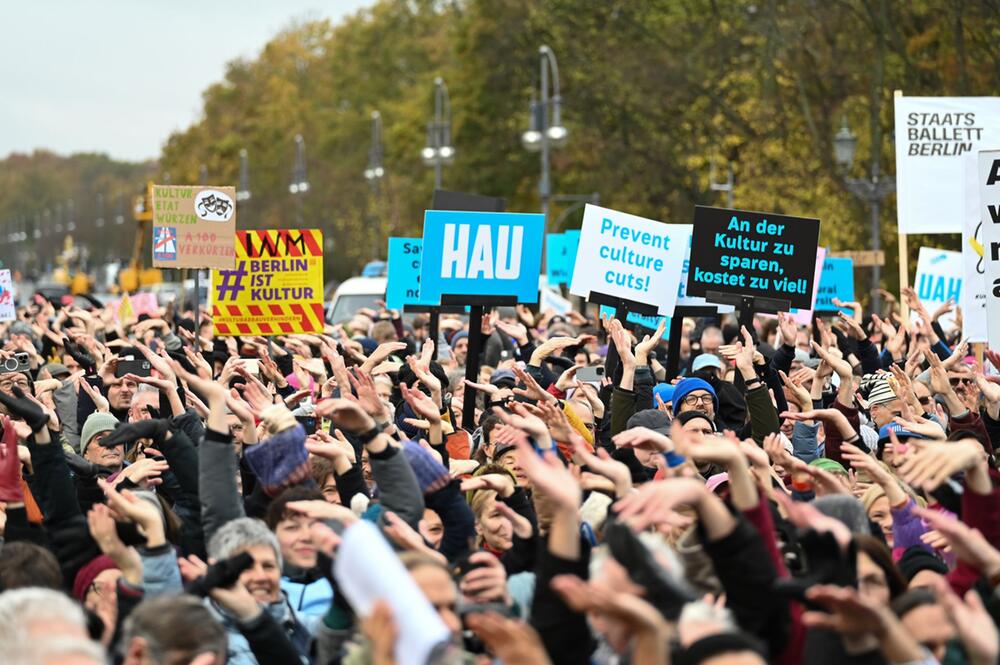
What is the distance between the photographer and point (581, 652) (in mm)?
5047

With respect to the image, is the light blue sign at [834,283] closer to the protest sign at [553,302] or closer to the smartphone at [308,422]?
the protest sign at [553,302]

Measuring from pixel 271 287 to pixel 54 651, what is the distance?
1011cm

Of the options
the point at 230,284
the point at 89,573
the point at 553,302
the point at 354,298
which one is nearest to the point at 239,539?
the point at 89,573

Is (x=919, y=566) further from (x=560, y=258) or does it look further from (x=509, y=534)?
(x=560, y=258)

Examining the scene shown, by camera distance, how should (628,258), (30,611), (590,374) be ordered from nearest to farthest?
(30,611), (628,258), (590,374)

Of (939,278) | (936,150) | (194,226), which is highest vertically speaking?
(936,150)

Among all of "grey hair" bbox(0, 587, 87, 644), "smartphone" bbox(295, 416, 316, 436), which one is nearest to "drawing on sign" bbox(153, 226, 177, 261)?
"smartphone" bbox(295, 416, 316, 436)

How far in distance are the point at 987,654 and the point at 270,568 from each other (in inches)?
99.1

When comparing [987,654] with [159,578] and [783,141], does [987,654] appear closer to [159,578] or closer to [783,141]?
[159,578]

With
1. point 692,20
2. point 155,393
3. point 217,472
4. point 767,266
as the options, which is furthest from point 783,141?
point 217,472

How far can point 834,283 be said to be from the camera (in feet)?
59.2

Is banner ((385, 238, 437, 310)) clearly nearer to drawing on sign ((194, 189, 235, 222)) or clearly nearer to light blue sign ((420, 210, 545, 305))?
drawing on sign ((194, 189, 235, 222))

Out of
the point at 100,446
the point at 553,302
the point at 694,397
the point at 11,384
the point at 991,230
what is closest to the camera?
the point at 100,446

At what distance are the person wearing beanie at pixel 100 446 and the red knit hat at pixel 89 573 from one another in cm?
241
